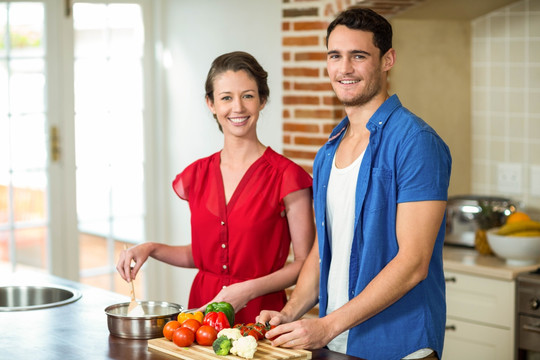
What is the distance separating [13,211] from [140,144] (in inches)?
→ 36.5

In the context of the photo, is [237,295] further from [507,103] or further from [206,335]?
[507,103]

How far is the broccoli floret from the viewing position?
84.6 inches

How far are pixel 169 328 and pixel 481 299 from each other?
2.05 meters

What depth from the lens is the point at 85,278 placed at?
17.6ft

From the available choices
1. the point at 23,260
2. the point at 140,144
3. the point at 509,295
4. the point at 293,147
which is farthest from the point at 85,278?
the point at 509,295

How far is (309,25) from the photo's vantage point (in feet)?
13.9

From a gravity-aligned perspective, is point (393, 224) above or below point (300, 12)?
below

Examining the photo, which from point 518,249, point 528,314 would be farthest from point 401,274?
point 518,249

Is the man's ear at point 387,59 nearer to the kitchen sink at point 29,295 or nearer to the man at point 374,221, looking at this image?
the man at point 374,221

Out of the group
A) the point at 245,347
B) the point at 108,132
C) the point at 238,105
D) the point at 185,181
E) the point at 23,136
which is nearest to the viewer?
the point at 245,347

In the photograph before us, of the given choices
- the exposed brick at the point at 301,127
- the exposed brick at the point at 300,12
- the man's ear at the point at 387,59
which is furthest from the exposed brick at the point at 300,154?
the man's ear at the point at 387,59

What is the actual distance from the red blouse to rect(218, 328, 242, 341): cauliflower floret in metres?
0.63

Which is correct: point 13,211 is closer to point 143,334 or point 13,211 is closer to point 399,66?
point 399,66

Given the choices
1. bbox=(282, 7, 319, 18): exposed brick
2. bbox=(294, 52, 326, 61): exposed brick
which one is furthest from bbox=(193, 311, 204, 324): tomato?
bbox=(282, 7, 319, 18): exposed brick
